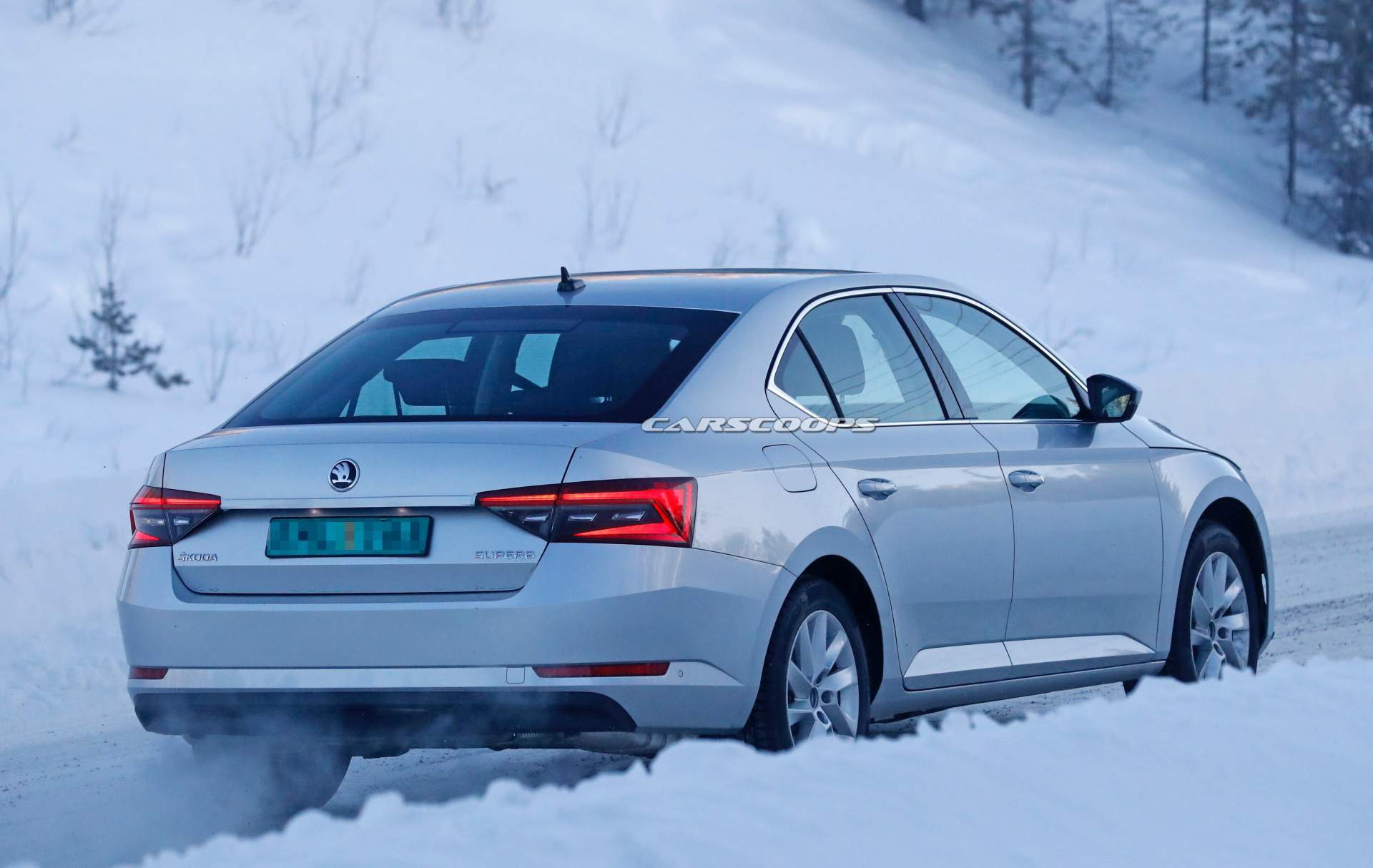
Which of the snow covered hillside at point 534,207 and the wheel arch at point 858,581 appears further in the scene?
the snow covered hillside at point 534,207

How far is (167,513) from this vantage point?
4992mm

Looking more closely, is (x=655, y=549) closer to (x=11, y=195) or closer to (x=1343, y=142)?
(x=11, y=195)

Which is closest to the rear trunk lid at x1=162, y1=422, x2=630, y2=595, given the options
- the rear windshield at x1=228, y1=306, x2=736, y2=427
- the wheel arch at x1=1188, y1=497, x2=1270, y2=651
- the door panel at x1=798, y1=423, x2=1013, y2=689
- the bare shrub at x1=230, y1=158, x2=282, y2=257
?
the rear windshield at x1=228, y1=306, x2=736, y2=427

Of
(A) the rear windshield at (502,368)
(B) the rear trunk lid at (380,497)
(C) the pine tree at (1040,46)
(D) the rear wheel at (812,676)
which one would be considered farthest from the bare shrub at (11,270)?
(C) the pine tree at (1040,46)

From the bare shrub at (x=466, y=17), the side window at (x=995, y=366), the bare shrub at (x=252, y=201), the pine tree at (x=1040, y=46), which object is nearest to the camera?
the side window at (x=995, y=366)

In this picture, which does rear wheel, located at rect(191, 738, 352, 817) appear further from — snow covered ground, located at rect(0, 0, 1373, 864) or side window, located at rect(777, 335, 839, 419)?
side window, located at rect(777, 335, 839, 419)

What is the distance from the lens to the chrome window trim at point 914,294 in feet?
17.6

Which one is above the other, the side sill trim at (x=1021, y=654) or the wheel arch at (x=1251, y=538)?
the wheel arch at (x=1251, y=538)

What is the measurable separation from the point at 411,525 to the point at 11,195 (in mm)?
14800

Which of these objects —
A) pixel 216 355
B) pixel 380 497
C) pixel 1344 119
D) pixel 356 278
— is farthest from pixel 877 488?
pixel 1344 119

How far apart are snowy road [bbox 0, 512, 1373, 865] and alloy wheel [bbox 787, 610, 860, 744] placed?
3.57 ft

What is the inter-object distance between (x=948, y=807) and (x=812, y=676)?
1.00m

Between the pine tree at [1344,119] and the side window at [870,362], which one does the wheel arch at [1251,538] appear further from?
the pine tree at [1344,119]

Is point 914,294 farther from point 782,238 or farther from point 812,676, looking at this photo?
point 782,238
